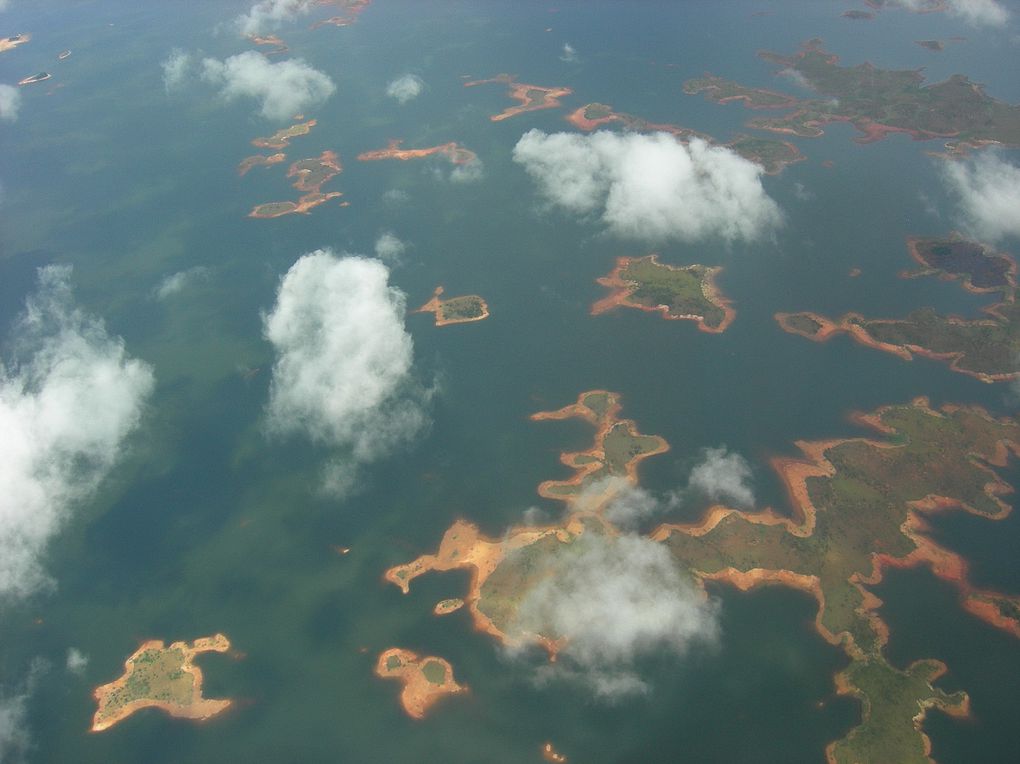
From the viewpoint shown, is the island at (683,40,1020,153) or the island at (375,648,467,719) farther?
the island at (683,40,1020,153)

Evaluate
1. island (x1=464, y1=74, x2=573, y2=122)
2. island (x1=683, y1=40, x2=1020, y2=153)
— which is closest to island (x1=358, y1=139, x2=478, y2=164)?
island (x1=464, y1=74, x2=573, y2=122)

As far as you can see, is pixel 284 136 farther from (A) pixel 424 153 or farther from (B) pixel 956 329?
(B) pixel 956 329

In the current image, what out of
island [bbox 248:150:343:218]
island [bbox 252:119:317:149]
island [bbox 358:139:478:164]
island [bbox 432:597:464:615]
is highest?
island [bbox 252:119:317:149]

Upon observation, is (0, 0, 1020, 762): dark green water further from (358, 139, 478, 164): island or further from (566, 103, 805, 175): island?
(566, 103, 805, 175): island

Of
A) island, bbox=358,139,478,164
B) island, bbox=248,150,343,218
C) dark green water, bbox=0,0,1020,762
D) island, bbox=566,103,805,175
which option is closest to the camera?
dark green water, bbox=0,0,1020,762

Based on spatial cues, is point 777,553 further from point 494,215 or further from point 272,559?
point 494,215

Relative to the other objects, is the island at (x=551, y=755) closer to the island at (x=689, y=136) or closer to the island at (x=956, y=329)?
the island at (x=956, y=329)

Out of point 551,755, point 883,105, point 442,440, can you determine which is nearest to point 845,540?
point 551,755

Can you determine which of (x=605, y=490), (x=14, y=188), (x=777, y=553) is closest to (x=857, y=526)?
(x=777, y=553)
